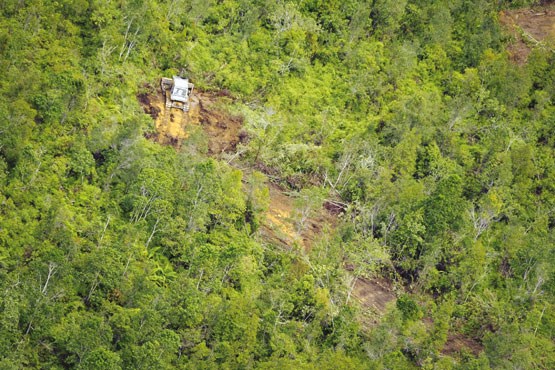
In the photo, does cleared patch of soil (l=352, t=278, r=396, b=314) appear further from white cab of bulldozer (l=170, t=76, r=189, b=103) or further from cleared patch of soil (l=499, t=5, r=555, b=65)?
cleared patch of soil (l=499, t=5, r=555, b=65)

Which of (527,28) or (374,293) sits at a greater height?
(527,28)

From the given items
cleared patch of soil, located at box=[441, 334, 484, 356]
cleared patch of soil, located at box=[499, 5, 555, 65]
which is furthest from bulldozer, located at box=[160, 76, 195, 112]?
cleared patch of soil, located at box=[499, 5, 555, 65]

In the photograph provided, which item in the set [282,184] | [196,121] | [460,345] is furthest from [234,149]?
[460,345]

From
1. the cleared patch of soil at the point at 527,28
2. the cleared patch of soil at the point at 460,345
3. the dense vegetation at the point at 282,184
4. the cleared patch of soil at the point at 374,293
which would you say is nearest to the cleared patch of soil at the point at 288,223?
the dense vegetation at the point at 282,184

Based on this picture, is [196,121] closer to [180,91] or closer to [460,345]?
[180,91]

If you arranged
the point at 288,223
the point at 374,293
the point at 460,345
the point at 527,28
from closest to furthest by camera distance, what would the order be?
the point at 460,345 < the point at 374,293 < the point at 288,223 < the point at 527,28

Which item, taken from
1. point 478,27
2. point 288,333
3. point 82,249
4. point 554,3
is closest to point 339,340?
point 288,333

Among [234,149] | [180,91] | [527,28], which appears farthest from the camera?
[527,28]
